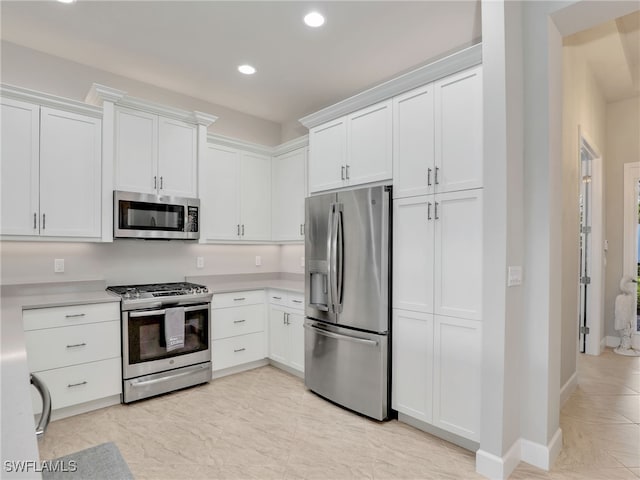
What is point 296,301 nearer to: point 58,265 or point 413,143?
point 413,143

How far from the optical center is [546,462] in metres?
2.16

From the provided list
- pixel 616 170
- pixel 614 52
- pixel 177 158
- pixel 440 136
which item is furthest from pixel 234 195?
pixel 616 170

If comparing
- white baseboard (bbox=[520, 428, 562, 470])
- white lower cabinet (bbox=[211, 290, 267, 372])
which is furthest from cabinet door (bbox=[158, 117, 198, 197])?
white baseboard (bbox=[520, 428, 562, 470])

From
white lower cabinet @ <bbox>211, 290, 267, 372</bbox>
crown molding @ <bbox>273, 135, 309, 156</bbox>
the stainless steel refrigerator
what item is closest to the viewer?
the stainless steel refrigerator

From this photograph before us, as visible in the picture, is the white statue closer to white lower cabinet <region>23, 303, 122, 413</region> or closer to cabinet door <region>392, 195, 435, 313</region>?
cabinet door <region>392, 195, 435, 313</region>

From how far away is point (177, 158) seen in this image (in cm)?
359

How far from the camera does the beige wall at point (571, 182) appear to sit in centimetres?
291

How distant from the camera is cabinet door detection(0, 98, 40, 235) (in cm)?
273

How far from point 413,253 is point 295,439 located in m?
1.54

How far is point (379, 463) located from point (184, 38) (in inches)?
133

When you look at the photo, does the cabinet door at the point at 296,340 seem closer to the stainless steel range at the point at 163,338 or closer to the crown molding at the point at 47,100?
the stainless steel range at the point at 163,338

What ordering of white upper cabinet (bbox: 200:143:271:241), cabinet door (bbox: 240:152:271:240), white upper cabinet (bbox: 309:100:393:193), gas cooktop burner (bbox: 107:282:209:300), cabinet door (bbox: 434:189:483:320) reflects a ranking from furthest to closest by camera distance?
cabinet door (bbox: 240:152:271:240), white upper cabinet (bbox: 200:143:271:241), gas cooktop burner (bbox: 107:282:209:300), white upper cabinet (bbox: 309:100:393:193), cabinet door (bbox: 434:189:483:320)

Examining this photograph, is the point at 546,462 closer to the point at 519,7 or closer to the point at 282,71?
the point at 519,7

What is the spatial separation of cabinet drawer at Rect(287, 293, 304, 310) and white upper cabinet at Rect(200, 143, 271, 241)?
98cm
